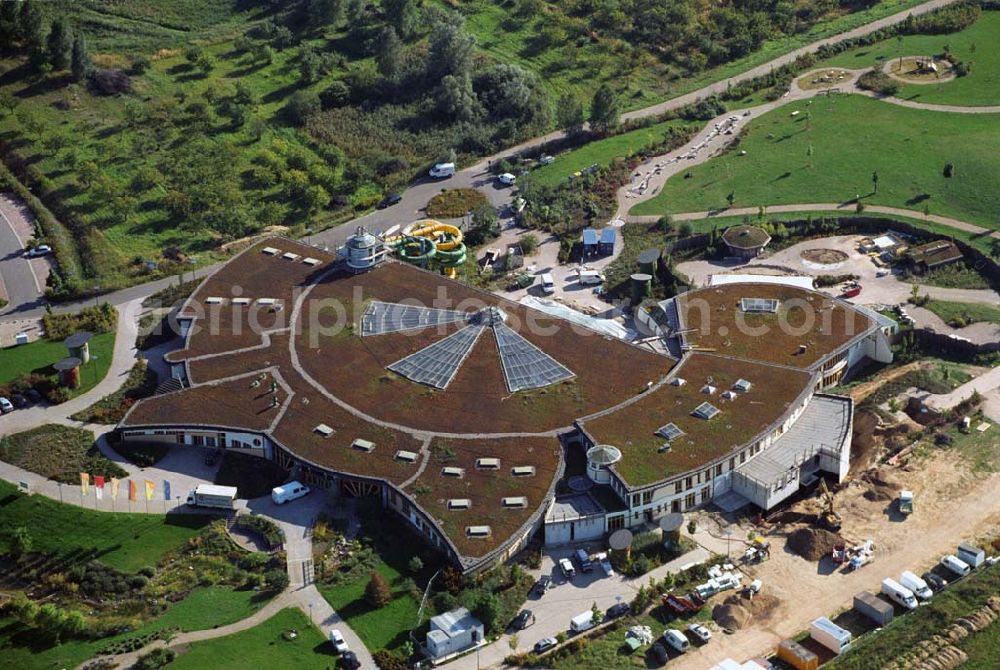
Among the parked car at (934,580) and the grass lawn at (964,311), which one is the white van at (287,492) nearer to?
the parked car at (934,580)

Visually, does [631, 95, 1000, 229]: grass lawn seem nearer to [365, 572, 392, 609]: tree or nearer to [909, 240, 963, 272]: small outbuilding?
[909, 240, 963, 272]: small outbuilding

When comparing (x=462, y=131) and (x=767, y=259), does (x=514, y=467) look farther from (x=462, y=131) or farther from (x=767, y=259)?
(x=462, y=131)

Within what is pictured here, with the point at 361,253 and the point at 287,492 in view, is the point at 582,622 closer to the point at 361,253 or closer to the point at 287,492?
the point at 287,492

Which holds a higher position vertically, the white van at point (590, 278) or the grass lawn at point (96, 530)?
the white van at point (590, 278)

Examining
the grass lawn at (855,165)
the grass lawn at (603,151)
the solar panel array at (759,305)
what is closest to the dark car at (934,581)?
the solar panel array at (759,305)

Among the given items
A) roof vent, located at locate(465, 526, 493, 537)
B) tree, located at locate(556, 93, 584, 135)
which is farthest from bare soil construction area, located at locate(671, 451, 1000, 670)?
tree, located at locate(556, 93, 584, 135)

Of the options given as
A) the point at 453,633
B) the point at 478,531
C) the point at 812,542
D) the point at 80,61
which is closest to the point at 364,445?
the point at 478,531
